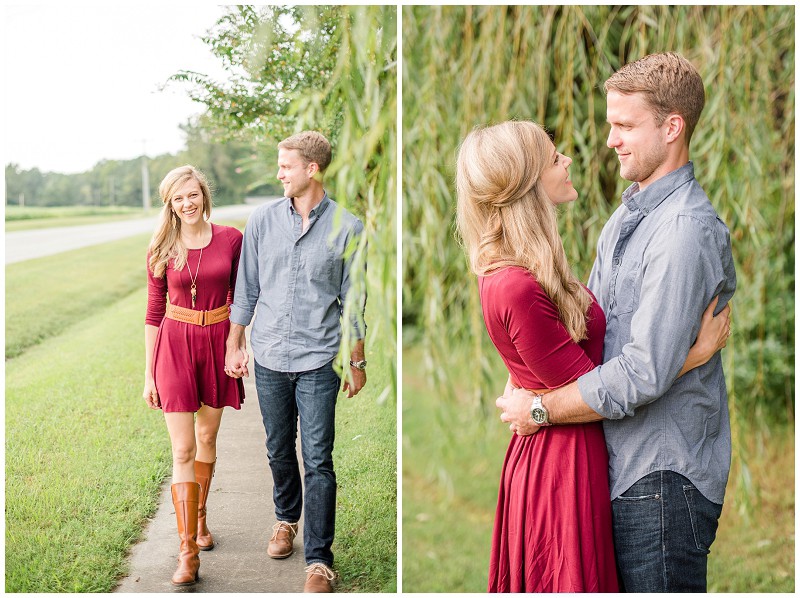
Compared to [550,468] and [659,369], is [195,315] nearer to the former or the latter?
[550,468]

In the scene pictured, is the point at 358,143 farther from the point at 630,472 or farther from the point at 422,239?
the point at 630,472

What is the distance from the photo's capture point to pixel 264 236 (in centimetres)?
231

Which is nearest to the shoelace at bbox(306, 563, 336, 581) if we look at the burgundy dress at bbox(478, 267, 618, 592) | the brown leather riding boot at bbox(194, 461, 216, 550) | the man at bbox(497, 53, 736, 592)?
the brown leather riding boot at bbox(194, 461, 216, 550)

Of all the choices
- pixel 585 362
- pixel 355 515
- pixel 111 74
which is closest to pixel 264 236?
pixel 111 74

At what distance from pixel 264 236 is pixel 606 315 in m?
0.99

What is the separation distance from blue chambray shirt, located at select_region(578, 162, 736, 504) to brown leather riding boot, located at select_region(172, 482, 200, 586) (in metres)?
1.18

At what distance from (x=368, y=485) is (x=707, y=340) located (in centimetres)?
117

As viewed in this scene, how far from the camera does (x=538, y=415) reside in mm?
1740

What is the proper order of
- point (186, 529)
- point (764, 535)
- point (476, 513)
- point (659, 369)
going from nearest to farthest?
point (659, 369) < point (186, 529) < point (764, 535) < point (476, 513)

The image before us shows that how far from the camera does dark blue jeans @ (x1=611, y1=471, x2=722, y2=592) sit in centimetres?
171

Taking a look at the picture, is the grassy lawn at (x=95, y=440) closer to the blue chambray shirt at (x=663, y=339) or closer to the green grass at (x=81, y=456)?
the green grass at (x=81, y=456)

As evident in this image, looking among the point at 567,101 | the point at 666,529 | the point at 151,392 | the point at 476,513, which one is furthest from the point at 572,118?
the point at 476,513

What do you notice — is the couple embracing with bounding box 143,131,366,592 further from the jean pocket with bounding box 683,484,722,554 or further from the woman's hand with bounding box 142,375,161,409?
the jean pocket with bounding box 683,484,722,554

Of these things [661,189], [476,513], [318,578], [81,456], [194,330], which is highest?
[661,189]
